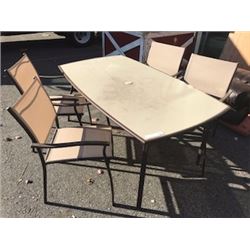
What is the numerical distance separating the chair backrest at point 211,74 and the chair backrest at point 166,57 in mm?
288

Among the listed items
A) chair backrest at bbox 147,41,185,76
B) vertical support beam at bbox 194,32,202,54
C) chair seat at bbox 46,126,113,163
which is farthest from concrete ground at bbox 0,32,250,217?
vertical support beam at bbox 194,32,202,54

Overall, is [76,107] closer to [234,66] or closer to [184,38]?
[234,66]

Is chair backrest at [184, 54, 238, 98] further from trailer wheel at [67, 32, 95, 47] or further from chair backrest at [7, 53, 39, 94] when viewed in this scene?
trailer wheel at [67, 32, 95, 47]

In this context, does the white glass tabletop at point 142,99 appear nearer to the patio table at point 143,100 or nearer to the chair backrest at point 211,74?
the patio table at point 143,100

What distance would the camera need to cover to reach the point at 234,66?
290 centimetres

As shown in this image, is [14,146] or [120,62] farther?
[120,62]

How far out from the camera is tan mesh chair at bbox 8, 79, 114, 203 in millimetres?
2104

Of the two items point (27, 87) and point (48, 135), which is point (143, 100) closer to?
point (48, 135)

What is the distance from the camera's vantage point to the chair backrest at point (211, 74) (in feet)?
9.74

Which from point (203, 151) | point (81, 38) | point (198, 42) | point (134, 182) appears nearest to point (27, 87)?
point (134, 182)

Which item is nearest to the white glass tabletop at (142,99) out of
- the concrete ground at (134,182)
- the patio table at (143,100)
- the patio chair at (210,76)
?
the patio table at (143,100)

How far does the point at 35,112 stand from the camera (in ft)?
7.61
